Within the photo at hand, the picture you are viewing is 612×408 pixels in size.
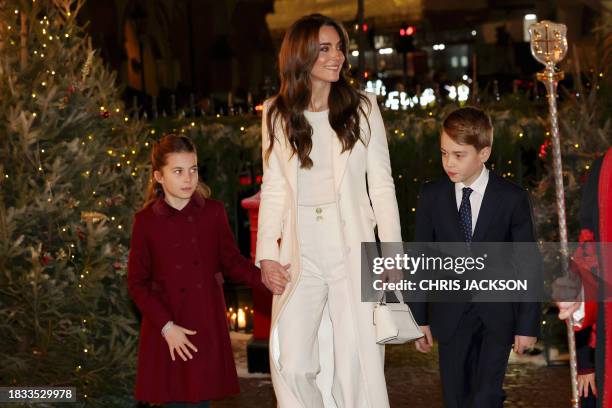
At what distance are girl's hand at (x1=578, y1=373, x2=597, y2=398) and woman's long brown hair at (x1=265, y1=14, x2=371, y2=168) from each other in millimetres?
1691

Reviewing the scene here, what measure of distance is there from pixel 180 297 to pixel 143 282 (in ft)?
0.65

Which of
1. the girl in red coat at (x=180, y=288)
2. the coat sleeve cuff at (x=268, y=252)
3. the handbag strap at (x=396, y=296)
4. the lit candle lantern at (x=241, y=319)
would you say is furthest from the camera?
the lit candle lantern at (x=241, y=319)

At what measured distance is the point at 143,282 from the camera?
18.3ft

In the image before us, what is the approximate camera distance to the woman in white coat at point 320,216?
5.33 m

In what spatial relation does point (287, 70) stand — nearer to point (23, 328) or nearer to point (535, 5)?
point (23, 328)

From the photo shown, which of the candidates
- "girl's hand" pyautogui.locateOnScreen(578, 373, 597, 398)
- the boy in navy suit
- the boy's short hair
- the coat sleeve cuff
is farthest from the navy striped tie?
"girl's hand" pyautogui.locateOnScreen(578, 373, 597, 398)

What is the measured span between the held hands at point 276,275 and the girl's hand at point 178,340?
482mm

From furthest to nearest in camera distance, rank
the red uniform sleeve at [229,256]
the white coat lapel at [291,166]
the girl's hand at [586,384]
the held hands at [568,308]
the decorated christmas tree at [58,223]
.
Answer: the decorated christmas tree at [58,223] → the red uniform sleeve at [229,256] → the white coat lapel at [291,166] → the girl's hand at [586,384] → the held hands at [568,308]

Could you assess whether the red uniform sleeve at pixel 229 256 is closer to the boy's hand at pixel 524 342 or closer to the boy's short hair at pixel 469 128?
the boy's short hair at pixel 469 128

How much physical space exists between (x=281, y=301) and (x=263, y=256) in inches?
9.4

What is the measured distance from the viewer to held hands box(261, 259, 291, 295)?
212 inches

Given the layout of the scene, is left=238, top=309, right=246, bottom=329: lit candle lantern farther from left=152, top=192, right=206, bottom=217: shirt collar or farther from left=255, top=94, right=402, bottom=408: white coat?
left=255, top=94, right=402, bottom=408: white coat

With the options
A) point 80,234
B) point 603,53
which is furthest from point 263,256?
point 603,53

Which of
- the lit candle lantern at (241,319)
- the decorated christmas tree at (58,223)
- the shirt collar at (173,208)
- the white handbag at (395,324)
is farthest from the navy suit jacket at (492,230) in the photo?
the lit candle lantern at (241,319)
